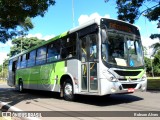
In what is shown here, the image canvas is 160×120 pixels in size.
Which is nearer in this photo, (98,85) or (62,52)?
(98,85)

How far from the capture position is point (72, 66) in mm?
12219

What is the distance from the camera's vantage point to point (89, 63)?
36.3 feet

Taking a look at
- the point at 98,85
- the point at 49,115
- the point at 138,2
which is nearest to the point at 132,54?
the point at 98,85

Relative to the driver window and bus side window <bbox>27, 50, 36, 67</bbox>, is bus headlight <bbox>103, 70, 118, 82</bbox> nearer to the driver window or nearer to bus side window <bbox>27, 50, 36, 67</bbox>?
the driver window

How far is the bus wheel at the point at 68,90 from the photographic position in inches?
492

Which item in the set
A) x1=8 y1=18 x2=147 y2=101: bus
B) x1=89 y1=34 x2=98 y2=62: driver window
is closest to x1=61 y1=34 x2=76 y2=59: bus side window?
x1=8 y1=18 x2=147 y2=101: bus

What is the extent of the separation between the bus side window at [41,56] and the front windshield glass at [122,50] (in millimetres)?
5786

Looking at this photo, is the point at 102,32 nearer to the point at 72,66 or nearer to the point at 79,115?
the point at 72,66

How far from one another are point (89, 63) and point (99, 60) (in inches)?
30.0

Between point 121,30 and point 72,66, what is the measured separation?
8.84 feet

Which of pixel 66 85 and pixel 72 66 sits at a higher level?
pixel 72 66

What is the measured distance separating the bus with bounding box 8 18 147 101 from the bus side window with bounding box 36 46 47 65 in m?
1.66

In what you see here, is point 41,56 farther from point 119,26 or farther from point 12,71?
point 12,71

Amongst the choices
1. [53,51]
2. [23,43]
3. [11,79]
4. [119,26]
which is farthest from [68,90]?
[23,43]
